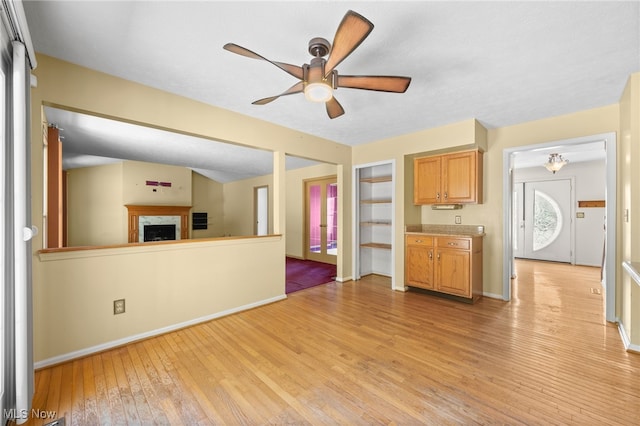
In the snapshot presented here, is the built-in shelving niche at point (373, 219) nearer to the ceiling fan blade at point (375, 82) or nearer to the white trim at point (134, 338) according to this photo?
the white trim at point (134, 338)

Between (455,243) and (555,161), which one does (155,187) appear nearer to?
(455,243)

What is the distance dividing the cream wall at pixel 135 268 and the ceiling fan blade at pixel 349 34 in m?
1.91

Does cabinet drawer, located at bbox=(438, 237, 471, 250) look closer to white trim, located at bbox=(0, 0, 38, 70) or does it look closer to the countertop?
the countertop

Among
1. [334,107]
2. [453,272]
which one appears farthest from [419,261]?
[334,107]

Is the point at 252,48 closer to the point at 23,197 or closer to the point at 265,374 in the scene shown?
the point at 23,197

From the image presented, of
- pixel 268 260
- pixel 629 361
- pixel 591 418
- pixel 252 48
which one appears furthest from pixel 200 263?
pixel 629 361

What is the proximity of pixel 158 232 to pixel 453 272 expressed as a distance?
700 centimetres

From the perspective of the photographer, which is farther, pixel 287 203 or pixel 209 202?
pixel 209 202

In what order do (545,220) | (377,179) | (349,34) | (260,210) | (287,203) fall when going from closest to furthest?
(349,34) < (377,179) < (545,220) < (287,203) < (260,210)

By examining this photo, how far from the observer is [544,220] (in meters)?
6.49

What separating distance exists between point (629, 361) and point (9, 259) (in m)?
4.41

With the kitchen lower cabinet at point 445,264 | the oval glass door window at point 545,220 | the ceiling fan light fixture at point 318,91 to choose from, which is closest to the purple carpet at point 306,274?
the kitchen lower cabinet at point 445,264

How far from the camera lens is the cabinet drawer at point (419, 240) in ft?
12.7

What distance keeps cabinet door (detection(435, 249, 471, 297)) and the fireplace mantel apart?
6.66 metres
